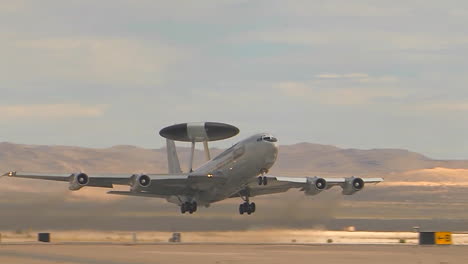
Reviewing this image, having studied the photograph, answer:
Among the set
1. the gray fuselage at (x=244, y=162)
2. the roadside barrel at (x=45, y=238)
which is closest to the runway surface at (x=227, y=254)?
the gray fuselage at (x=244, y=162)

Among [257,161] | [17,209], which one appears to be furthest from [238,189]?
[17,209]

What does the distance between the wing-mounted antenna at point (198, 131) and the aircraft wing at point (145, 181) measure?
12.5 metres

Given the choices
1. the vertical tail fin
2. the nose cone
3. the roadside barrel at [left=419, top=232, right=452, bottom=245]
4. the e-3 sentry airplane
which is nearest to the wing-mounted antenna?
the vertical tail fin

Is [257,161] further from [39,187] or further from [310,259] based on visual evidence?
[39,187]

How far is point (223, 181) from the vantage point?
87.1 meters

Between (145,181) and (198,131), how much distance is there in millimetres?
19074

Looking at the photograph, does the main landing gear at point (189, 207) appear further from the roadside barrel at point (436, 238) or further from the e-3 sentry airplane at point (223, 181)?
the roadside barrel at point (436, 238)

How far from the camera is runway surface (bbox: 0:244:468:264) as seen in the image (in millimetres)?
70125

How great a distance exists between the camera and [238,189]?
88.6 meters

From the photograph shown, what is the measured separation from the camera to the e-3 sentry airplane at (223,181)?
83.1 m

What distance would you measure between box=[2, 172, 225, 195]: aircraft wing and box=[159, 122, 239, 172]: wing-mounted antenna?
1252 cm

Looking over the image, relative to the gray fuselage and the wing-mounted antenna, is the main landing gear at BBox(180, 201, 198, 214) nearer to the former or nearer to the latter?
the gray fuselage

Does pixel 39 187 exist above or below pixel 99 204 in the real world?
above

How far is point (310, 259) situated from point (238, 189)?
18568 millimetres
